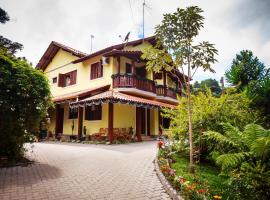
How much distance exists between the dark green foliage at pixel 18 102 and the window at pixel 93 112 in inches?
353

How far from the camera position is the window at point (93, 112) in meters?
16.8

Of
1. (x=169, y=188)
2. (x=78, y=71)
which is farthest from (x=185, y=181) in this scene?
(x=78, y=71)

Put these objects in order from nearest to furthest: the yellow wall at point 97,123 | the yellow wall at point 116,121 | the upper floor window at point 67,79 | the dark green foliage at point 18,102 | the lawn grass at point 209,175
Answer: the lawn grass at point 209,175 < the dark green foliage at point 18,102 < the yellow wall at point 97,123 < the yellow wall at point 116,121 < the upper floor window at point 67,79

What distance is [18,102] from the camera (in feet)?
23.4

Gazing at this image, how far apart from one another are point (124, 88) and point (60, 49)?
411 inches

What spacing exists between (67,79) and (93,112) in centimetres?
658

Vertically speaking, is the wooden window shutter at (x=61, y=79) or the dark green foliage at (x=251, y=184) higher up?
the wooden window shutter at (x=61, y=79)

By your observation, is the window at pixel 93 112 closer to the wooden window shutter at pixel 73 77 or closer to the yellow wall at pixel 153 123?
the wooden window shutter at pixel 73 77

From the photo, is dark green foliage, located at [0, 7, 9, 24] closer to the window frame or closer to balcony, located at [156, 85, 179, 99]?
the window frame

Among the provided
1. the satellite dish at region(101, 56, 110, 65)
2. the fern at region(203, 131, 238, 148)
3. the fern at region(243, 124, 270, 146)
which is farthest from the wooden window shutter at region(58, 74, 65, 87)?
the fern at region(243, 124, 270, 146)

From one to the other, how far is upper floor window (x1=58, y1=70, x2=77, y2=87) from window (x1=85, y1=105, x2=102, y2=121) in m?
4.41

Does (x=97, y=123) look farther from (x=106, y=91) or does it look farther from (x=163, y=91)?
(x=163, y=91)

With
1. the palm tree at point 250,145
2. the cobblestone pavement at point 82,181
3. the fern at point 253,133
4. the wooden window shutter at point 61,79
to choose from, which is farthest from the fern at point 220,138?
the wooden window shutter at point 61,79

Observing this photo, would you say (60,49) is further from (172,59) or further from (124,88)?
(172,59)
